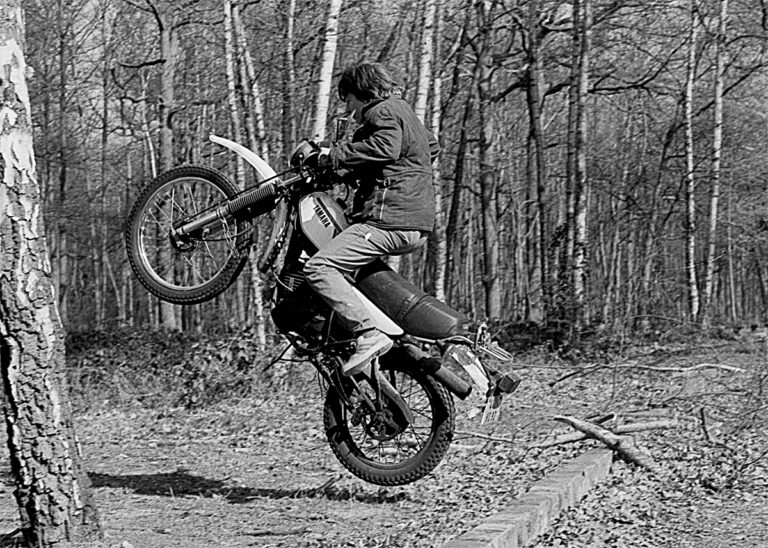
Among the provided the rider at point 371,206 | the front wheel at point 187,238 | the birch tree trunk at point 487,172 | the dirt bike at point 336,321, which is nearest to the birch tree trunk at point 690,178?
the birch tree trunk at point 487,172

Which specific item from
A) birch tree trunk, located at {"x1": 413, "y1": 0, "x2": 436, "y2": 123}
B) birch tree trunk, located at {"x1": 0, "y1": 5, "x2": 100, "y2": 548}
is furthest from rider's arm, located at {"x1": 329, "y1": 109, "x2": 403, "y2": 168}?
birch tree trunk, located at {"x1": 413, "y1": 0, "x2": 436, "y2": 123}

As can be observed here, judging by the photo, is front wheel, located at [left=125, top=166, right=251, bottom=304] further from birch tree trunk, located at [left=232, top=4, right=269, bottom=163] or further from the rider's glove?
birch tree trunk, located at [left=232, top=4, right=269, bottom=163]

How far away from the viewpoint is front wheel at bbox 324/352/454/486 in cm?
621

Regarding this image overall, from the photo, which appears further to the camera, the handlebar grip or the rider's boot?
the handlebar grip

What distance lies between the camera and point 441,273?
50.6 feet

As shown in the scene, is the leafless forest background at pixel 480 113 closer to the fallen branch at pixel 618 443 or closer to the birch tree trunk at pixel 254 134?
the birch tree trunk at pixel 254 134

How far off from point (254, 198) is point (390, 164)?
3.20ft

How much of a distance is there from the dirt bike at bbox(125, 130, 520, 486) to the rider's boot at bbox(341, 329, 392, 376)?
0.33 ft

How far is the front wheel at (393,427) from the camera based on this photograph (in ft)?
20.4

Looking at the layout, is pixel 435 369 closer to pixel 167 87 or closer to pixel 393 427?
pixel 393 427

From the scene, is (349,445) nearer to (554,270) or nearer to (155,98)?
(554,270)

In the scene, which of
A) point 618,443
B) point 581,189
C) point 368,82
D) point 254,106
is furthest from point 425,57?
point 368,82

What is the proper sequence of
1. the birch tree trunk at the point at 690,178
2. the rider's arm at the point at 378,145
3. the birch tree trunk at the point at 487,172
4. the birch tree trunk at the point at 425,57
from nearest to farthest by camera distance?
the rider's arm at the point at 378,145, the birch tree trunk at the point at 425,57, the birch tree trunk at the point at 690,178, the birch tree trunk at the point at 487,172

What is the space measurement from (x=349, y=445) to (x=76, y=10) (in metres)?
24.2
